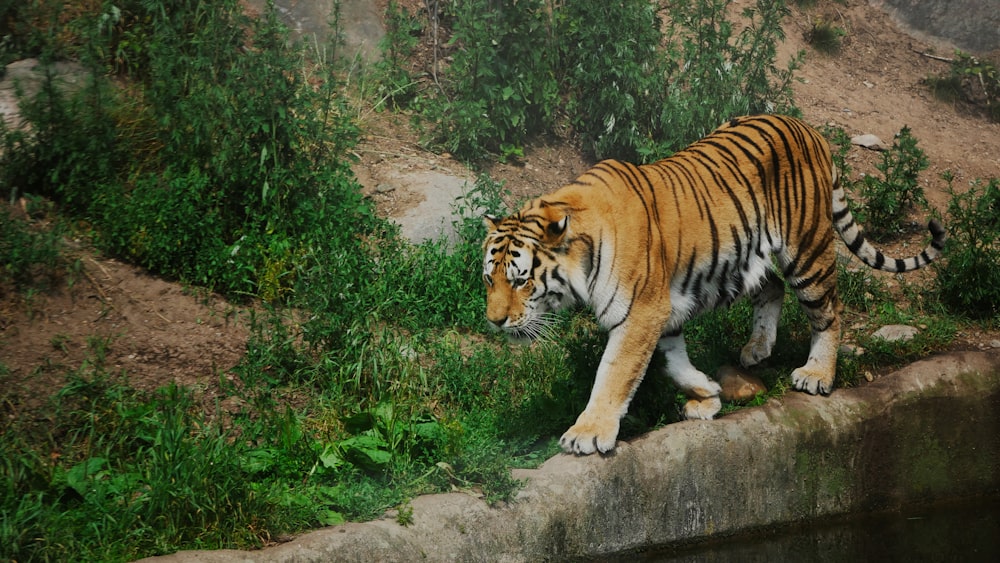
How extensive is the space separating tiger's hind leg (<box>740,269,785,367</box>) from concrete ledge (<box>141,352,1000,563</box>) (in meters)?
0.39

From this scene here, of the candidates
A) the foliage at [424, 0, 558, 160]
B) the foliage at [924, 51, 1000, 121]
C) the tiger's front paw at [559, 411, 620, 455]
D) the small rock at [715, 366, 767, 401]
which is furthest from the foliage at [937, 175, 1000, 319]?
the foliage at [924, 51, 1000, 121]

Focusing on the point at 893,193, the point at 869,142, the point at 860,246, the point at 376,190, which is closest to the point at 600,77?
the point at 376,190

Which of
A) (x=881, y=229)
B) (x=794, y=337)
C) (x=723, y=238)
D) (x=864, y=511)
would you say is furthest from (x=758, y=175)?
(x=881, y=229)

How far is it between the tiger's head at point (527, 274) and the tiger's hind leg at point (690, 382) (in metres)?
0.80

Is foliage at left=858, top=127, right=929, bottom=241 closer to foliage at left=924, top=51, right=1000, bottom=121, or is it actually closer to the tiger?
the tiger

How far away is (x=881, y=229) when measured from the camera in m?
7.85

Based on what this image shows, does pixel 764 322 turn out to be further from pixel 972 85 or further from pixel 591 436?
pixel 972 85

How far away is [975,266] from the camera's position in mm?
6586

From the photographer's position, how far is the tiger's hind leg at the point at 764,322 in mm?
5711

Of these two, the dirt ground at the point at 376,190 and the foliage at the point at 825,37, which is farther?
the foliage at the point at 825,37

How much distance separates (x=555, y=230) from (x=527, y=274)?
251mm

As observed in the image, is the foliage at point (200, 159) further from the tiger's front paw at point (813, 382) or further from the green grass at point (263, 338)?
the tiger's front paw at point (813, 382)

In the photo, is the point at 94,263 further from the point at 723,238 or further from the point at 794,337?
the point at 794,337

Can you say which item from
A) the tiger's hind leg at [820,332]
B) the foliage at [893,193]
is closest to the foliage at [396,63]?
the foliage at [893,193]
